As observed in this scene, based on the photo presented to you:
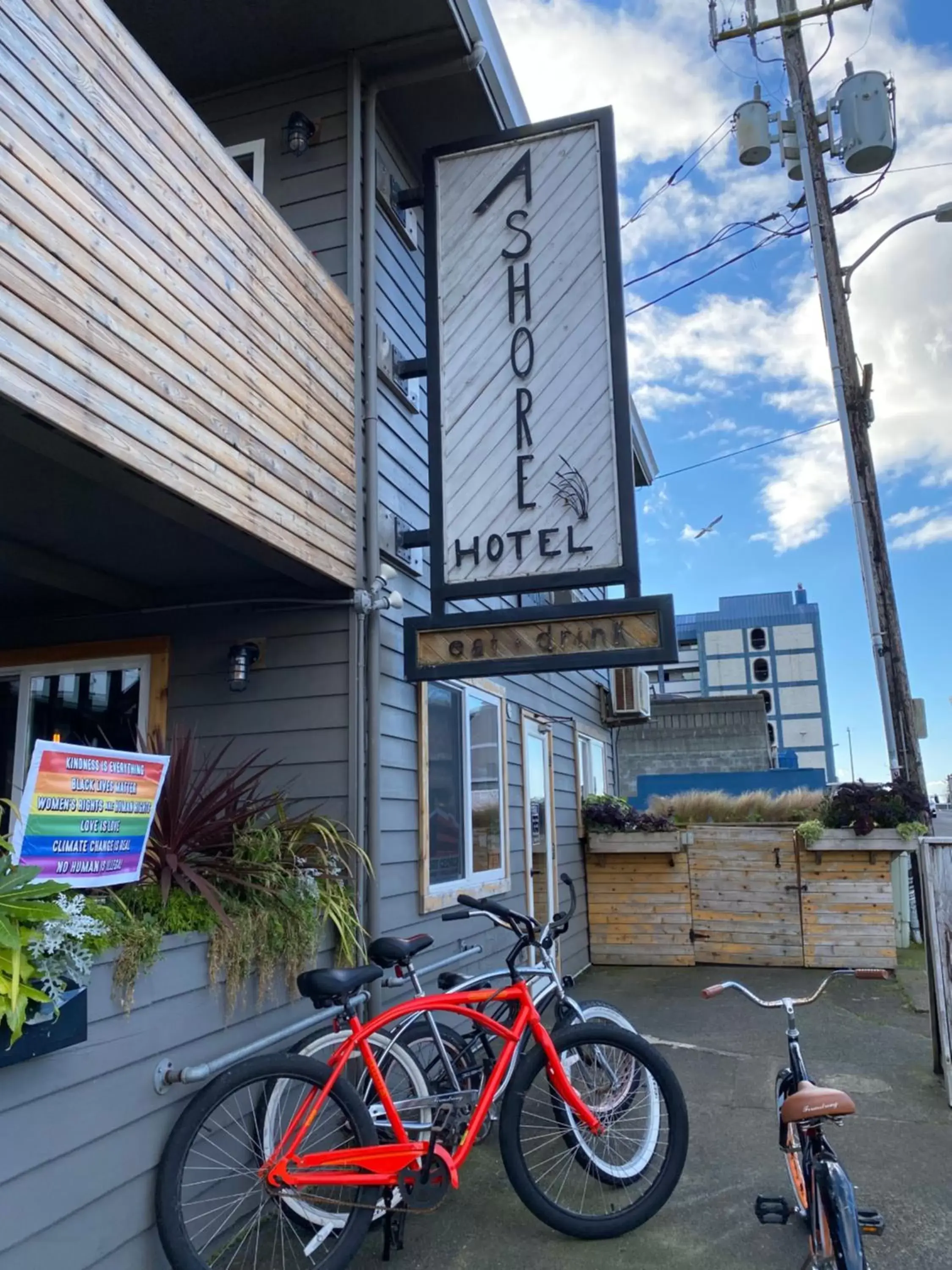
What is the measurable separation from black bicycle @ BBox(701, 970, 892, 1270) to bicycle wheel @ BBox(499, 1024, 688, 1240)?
35 centimetres

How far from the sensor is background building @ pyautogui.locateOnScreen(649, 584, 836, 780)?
64938mm

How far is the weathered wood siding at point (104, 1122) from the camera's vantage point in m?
2.19

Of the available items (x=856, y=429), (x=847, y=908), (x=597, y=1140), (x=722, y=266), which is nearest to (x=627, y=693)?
(x=847, y=908)

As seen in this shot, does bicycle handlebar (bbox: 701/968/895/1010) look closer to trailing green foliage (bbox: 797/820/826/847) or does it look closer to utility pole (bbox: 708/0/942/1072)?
trailing green foliage (bbox: 797/820/826/847)

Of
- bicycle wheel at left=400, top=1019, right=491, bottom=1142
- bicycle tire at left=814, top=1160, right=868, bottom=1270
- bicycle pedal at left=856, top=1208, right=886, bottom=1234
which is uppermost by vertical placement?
bicycle wheel at left=400, top=1019, right=491, bottom=1142

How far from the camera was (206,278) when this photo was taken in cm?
332

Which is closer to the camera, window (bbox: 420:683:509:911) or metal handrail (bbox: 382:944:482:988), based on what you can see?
metal handrail (bbox: 382:944:482:988)

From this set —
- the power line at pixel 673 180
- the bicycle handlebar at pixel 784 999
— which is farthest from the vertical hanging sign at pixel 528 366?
the power line at pixel 673 180

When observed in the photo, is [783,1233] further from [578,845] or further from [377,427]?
[578,845]

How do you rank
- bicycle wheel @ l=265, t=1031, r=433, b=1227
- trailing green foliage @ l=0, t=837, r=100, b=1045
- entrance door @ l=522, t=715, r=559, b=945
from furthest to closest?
entrance door @ l=522, t=715, r=559, b=945 → bicycle wheel @ l=265, t=1031, r=433, b=1227 → trailing green foliage @ l=0, t=837, r=100, b=1045

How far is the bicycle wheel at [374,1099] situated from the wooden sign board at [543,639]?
1.64 m

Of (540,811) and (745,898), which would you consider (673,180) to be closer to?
(540,811)

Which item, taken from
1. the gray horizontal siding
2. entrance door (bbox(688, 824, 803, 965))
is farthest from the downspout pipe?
entrance door (bbox(688, 824, 803, 965))

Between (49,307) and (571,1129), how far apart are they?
3.10 metres
